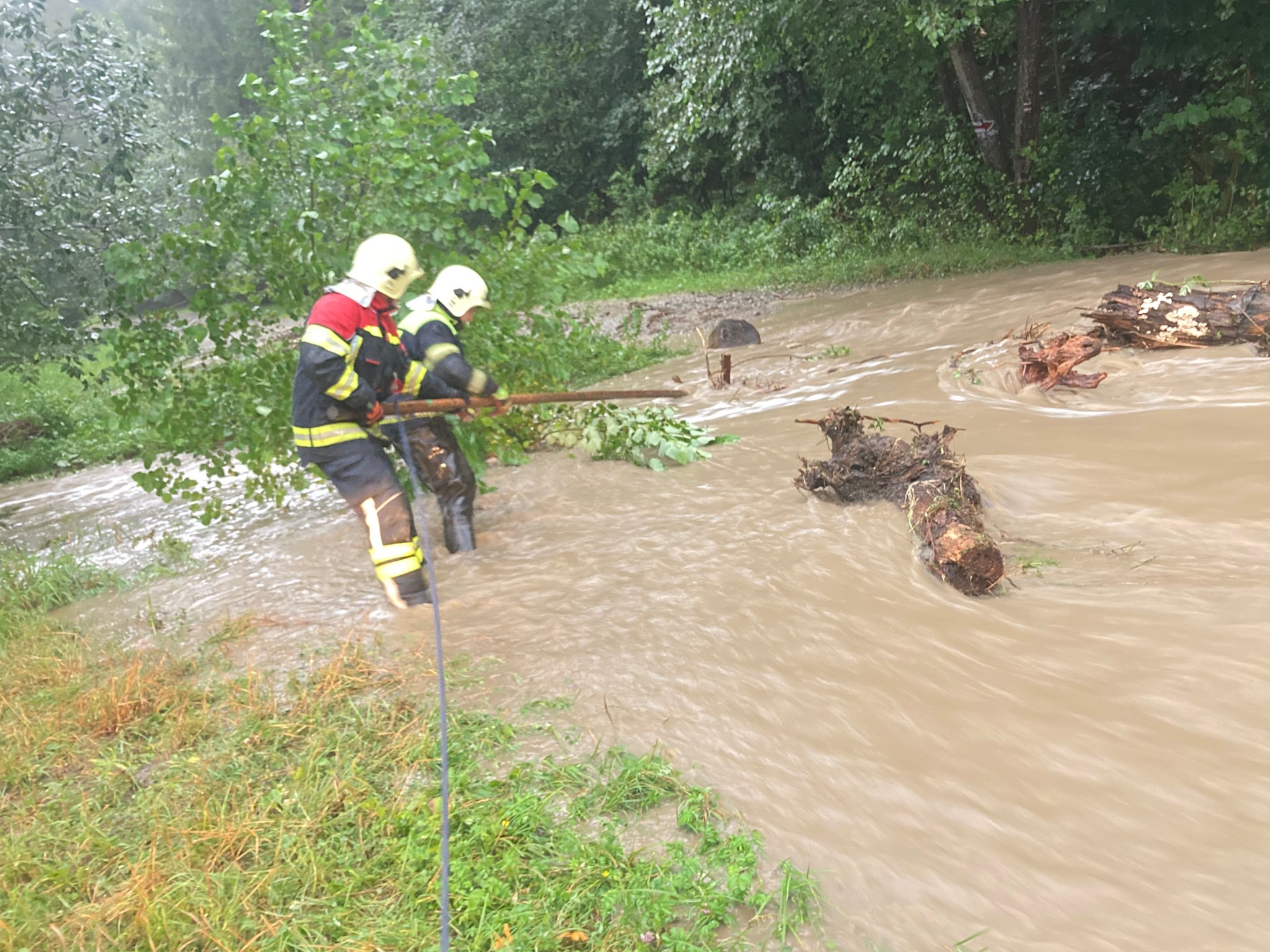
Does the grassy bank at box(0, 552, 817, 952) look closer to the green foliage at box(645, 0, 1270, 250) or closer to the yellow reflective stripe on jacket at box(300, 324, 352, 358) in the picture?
the yellow reflective stripe on jacket at box(300, 324, 352, 358)

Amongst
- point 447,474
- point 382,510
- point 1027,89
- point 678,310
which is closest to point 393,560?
point 382,510

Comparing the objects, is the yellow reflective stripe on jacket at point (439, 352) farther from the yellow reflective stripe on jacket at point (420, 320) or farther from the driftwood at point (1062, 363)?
the driftwood at point (1062, 363)

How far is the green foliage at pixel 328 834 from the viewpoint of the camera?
2504 millimetres

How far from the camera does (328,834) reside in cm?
292

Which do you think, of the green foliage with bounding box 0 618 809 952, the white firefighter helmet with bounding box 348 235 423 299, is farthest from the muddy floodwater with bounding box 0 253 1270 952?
the white firefighter helmet with bounding box 348 235 423 299

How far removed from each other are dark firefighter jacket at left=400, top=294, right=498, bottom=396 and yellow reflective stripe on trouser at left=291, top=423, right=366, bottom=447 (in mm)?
693

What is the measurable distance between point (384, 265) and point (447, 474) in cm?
134

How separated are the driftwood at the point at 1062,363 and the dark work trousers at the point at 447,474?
457cm

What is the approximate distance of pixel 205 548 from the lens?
6598mm

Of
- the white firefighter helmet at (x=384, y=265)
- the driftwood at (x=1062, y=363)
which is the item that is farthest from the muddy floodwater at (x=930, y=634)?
the white firefighter helmet at (x=384, y=265)

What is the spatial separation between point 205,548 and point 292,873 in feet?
14.7

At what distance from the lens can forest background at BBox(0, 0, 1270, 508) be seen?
5.85 metres

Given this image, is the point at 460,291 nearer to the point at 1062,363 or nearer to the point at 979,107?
the point at 1062,363

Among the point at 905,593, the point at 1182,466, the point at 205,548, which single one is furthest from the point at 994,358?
the point at 205,548
